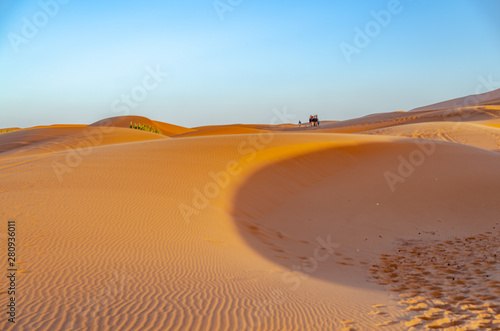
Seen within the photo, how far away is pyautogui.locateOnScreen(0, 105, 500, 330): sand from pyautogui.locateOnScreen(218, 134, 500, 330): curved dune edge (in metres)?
0.04

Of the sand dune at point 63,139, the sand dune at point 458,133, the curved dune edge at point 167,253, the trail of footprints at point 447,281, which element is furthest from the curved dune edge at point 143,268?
the sand dune at point 458,133

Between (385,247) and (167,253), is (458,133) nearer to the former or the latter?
(385,247)

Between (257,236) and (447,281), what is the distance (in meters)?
3.91

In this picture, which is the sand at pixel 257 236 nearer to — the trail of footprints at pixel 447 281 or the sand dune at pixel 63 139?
the trail of footprints at pixel 447 281

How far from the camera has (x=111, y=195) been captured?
9.26 m

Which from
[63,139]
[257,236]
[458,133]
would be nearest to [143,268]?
[257,236]

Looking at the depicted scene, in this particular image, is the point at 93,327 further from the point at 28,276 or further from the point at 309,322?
the point at 309,322

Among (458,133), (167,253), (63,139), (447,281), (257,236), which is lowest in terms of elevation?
(447,281)

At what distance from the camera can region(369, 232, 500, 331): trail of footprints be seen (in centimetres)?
476

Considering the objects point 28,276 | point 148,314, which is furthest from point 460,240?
point 28,276

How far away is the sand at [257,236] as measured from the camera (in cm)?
461

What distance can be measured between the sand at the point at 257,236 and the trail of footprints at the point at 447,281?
3 centimetres

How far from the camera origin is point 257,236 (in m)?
8.85

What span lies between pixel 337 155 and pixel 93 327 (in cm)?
1374
